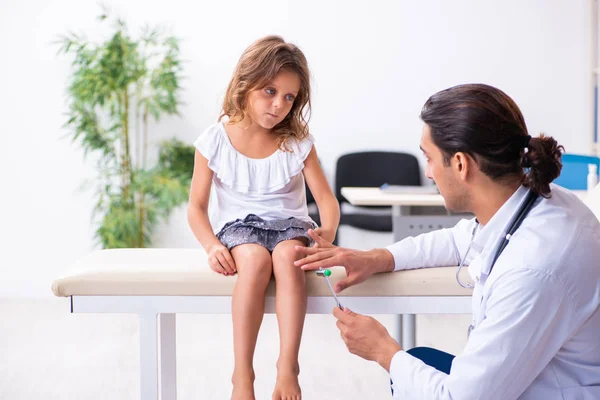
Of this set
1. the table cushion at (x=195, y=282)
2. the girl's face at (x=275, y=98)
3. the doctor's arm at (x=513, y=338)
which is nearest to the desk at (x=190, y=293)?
the table cushion at (x=195, y=282)

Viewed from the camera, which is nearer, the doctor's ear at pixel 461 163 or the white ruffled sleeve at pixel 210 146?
the doctor's ear at pixel 461 163

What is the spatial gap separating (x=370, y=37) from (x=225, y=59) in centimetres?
92

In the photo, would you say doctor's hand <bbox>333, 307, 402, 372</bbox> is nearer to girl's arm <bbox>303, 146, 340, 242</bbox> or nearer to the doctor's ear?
the doctor's ear

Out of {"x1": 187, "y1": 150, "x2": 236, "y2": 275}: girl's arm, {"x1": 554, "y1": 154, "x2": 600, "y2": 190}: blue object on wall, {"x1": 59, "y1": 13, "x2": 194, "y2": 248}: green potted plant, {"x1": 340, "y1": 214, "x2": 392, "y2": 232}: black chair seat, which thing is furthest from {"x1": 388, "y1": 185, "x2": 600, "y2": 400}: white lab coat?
{"x1": 59, "y1": 13, "x2": 194, "y2": 248}: green potted plant

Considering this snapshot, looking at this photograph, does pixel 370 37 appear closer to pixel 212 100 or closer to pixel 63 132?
pixel 212 100

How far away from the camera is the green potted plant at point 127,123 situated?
169 inches

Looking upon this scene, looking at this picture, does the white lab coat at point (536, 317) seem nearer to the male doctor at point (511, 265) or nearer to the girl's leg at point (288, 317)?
the male doctor at point (511, 265)

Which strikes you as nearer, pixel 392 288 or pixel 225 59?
pixel 392 288

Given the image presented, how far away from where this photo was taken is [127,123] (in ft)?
14.5

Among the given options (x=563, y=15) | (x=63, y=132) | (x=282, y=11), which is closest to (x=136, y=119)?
(x=63, y=132)

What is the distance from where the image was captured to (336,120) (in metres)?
4.82

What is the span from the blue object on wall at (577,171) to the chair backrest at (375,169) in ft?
3.90

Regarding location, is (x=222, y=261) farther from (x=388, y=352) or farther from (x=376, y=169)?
(x=376, y=169)

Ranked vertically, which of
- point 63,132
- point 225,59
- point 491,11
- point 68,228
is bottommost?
point 68,228
